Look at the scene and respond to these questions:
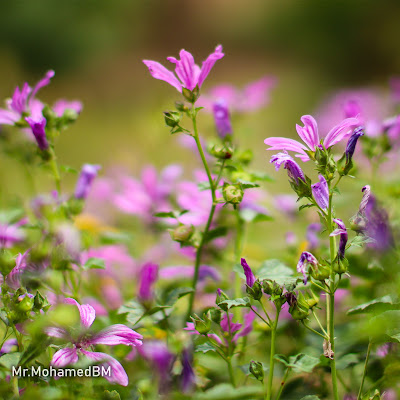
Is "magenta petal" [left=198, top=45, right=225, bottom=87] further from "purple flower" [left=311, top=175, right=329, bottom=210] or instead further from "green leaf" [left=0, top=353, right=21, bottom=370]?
"green leaf" [left=0, top=353, right=21, bottom=370]

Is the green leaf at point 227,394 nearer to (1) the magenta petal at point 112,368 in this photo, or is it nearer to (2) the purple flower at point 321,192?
(1) the magenta petal at point 112,368

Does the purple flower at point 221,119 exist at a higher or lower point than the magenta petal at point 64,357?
higher

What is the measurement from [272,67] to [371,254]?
403 centimetres

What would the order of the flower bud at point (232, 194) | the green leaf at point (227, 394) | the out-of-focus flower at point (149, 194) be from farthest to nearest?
the out-of-focus flower at point (149, 194)
the flower bud at point (232, 194)
the green leaf at point (227, 394)

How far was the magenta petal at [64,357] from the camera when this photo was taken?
49 cm

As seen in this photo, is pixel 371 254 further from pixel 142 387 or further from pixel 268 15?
pixel 268 15

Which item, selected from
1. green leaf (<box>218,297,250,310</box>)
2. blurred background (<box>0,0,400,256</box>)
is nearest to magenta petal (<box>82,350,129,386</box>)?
green leaf (<box>218,297,250,310</box>)

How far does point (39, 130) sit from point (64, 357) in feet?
0.86

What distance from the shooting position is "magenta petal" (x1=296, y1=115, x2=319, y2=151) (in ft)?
1.73

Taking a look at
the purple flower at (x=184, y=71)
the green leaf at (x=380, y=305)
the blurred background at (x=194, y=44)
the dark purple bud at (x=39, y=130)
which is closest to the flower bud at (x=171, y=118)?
the purple flower at (x=184, y=71)

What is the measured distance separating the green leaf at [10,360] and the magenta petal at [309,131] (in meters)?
0.32

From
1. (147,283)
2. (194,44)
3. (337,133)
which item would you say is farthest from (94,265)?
(194,44)

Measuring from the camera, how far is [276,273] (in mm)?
571

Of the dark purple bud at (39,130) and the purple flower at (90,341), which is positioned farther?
the dark purple bud at (39,130)
